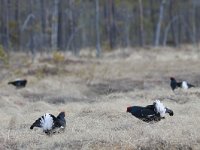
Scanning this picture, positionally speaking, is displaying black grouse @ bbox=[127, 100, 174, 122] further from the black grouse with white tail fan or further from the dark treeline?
the dark treeline

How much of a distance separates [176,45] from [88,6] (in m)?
11.3

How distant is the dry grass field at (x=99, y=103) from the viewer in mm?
9320

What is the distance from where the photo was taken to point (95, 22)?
149ft

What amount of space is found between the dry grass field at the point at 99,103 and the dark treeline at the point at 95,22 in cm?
751

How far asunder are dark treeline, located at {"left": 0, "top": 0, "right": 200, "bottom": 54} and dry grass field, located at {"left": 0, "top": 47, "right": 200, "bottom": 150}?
7.51 m

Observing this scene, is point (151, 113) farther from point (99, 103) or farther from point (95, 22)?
point (95, 22)

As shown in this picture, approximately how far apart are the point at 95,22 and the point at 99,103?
3159 cm

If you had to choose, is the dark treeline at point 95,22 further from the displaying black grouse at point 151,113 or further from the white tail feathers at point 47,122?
the white tail feathers at point 47,122

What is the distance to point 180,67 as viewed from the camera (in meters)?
25.0

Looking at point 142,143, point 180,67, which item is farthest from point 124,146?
point 180,67

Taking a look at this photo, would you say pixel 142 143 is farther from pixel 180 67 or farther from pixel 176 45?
pixel 176 45

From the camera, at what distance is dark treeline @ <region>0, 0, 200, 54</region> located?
35.8 meters

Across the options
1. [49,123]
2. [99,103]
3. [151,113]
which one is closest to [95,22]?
[99,103]

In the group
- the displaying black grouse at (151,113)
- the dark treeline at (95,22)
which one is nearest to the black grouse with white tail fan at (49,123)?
the displaying black grouse at (151,113)
